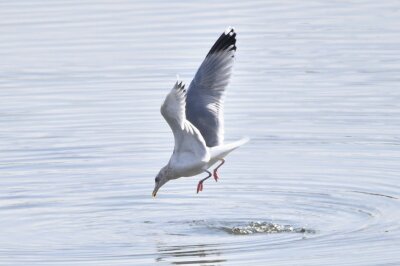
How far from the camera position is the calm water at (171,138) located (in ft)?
38.4

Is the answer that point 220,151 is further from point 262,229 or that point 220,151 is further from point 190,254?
point 190,254

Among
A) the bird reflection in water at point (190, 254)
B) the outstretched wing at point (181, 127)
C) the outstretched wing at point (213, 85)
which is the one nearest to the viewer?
the bird reflection in water at point (190, 254)

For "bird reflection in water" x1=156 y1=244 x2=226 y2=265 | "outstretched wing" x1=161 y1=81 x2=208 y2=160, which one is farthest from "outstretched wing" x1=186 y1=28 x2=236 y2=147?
"bird reflection in water" x1=156 y1=244 x2=226 y2=265

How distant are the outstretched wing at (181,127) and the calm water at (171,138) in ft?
2.00

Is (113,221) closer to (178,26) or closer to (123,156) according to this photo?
(123,156)

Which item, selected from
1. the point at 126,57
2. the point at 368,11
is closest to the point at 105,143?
the point at 126,57

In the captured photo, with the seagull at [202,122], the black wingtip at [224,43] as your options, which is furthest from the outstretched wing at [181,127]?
the black wingtip at [224,43]

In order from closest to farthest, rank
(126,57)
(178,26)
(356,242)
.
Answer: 1. (356,242)
2. (126,57)
3. (178,26)

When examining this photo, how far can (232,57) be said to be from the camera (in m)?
13.7

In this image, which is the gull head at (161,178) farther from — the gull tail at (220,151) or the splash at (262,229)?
the splash at (262,229)

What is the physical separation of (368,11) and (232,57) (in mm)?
9695

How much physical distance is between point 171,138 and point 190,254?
4.93m

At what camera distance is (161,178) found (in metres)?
13.0

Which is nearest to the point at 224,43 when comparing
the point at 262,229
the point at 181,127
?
the point at 181,127
